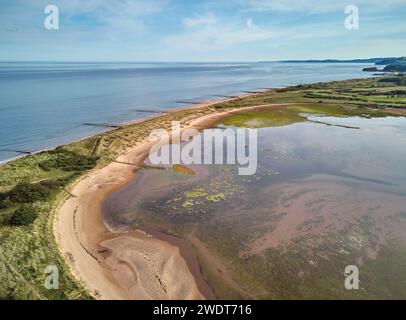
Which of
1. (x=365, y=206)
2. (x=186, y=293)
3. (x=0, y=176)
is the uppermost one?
(x=0, y=176)

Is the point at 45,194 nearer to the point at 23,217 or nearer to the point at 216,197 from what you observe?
the point at 23,217

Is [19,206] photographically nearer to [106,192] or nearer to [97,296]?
[106,192]

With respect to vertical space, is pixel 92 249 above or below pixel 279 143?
below

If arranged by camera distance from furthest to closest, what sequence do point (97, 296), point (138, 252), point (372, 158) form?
1. point (372, 158)
2. point (138, 252)
3. point (97, 296)

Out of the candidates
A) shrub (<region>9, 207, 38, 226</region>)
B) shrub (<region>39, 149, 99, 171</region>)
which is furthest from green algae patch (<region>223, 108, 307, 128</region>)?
shrub (<region>9, 207, 38, 226</region>)

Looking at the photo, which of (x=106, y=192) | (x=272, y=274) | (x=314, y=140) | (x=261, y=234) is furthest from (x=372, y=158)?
(x=106, y=192)
